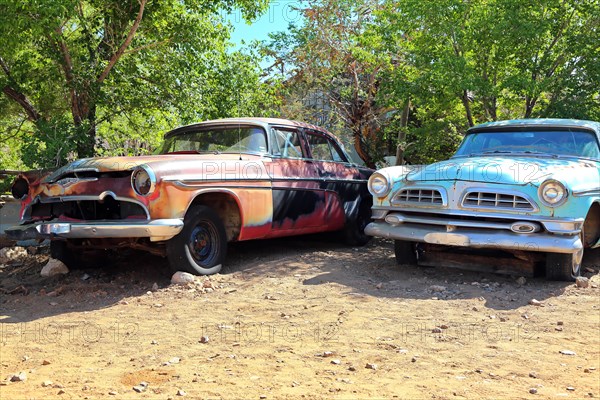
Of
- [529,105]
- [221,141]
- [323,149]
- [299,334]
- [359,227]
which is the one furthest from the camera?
[529,105]

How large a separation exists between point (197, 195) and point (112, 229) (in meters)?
0.91

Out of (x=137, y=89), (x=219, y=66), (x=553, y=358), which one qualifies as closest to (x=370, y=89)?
(x=219, y=66)

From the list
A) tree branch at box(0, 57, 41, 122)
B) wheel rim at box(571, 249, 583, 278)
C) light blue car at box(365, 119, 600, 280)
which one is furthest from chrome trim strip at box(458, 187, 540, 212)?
tree branch at box(0, 57, 41, 122)

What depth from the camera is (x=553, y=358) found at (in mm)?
3625

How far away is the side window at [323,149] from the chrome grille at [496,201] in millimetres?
2615

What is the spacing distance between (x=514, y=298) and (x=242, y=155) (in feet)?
10.7

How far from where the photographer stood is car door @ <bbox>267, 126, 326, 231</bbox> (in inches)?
267

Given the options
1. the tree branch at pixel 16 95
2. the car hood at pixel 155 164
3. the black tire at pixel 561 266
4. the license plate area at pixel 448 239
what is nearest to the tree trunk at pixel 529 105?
the black tire at pixel 561 266

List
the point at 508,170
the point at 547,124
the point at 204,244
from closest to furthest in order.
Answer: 1. the point at 508,170
2. the point at 204,244
3. the point at 547,124

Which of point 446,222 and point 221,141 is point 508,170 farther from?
point 221,141

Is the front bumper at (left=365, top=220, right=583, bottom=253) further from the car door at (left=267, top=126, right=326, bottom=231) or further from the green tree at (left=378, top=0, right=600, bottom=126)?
the green tree at (left=378, top=0, right=600, bottom=126)

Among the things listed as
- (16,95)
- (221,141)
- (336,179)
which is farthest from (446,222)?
(16,95)

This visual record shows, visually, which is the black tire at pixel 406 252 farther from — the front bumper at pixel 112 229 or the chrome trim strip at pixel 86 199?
the chrome trim strip at pixel 86 199

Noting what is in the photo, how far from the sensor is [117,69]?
9.25 m
